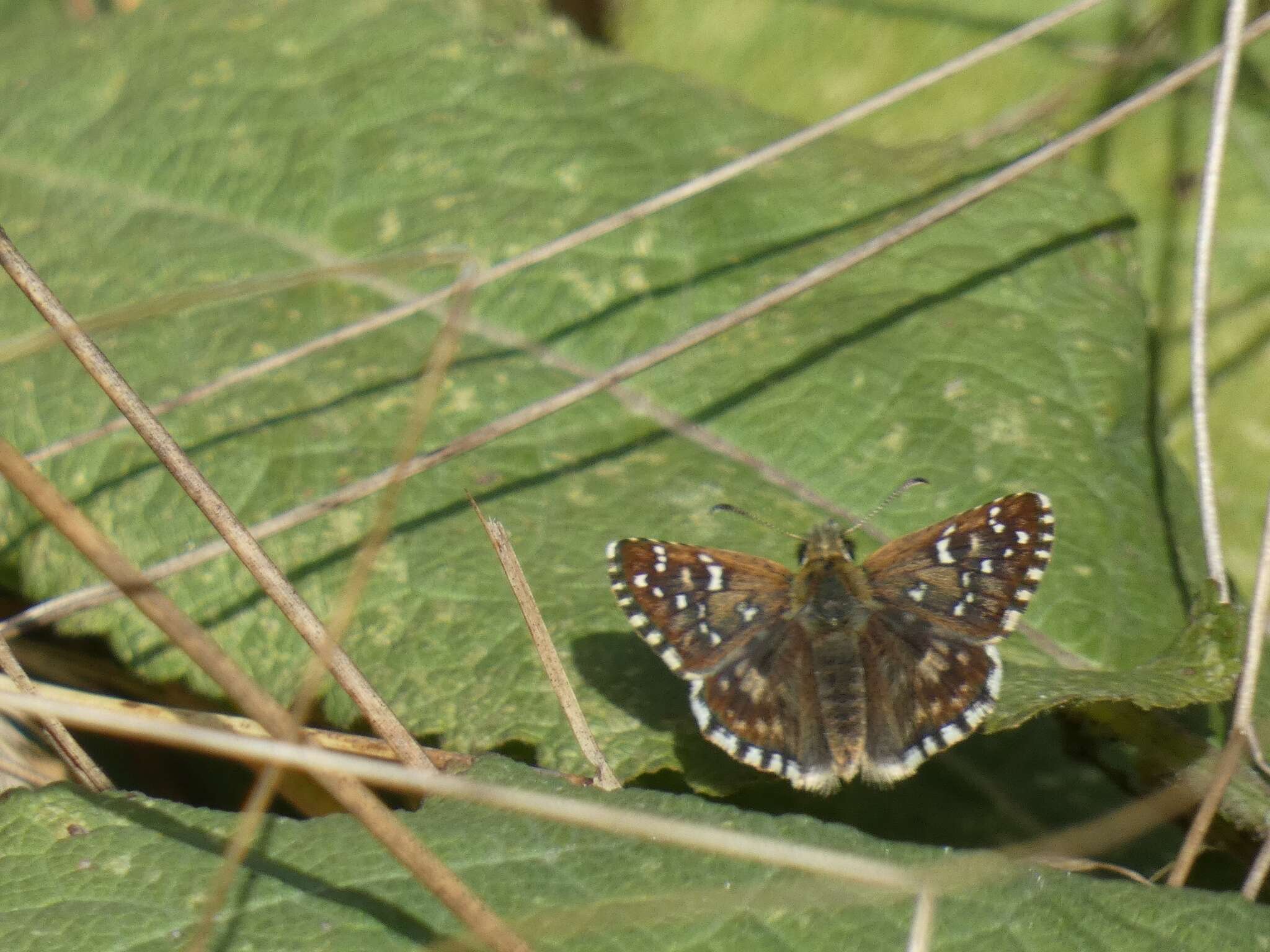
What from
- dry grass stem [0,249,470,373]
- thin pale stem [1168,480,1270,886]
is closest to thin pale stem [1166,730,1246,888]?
thin pale stem [1168,480,1270,886]

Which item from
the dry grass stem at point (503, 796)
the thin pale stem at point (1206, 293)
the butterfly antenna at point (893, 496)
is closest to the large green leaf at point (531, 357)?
the butterfly antenna at point (893, 496)

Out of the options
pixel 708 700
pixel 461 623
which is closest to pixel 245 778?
pixel 461 623

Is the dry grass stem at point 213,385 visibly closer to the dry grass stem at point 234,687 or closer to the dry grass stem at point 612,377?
the dry grass stem at point 612,377

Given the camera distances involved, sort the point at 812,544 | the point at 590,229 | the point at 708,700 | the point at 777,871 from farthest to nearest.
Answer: the point at 590,229 < the point at 812,544 < the point at 708,700 < the point at 777,871

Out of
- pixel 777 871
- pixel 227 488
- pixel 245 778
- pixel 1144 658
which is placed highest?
pixel 227 488

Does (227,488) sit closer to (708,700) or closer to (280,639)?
(280,639)

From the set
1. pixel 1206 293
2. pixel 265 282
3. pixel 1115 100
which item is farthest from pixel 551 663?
pixel 1115 100
